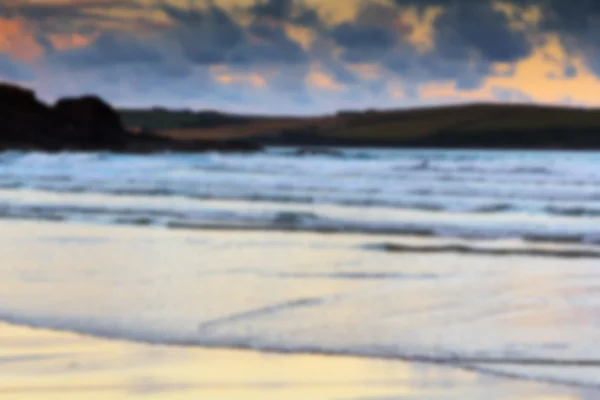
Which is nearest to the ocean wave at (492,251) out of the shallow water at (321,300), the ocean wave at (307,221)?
the shallow water at (321,300)

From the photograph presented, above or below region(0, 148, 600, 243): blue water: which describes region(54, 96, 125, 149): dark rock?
above

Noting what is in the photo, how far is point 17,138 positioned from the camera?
194ft

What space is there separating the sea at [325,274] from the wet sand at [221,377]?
0.20 metres

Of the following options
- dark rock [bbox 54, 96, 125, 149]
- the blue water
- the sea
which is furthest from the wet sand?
dark rock [bbox 54, 96, 125, 149]

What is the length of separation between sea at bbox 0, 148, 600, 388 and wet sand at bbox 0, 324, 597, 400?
20 cm

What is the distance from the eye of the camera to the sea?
5586 mm

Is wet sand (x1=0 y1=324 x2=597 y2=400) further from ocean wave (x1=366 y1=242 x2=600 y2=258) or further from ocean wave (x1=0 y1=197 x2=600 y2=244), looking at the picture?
ocean wave (x1=0 y1=197 x2=600 y2=244)

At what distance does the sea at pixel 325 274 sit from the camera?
18.3 feet

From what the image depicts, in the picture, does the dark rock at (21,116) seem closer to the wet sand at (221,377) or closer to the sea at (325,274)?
the sea at (325,274)

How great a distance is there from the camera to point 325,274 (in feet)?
26.7

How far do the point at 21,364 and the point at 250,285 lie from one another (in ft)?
8.95

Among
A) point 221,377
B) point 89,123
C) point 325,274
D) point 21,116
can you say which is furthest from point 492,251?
point 21,116

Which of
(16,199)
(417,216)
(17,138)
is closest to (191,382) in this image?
(417,216)

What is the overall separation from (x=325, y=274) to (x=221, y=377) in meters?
3.44
